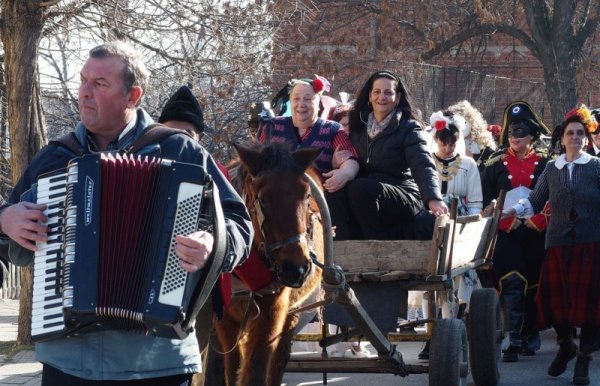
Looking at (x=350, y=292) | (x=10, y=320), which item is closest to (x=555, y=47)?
(x=10, y=320)

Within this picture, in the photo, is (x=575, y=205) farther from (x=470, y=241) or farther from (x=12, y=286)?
(x=12, y=286)

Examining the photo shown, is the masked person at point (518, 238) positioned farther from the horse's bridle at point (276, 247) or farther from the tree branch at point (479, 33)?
the tree branch at point (479, 33)

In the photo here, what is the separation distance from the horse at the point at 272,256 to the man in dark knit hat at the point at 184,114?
1.29 feet

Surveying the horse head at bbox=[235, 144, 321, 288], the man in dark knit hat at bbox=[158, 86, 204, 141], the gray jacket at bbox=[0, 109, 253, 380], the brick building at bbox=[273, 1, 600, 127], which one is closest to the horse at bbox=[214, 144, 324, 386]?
the horse head at bbox=[235, 144, 321, 288]

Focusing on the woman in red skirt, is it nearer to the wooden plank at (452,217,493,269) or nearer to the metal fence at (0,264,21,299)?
the wooden plank at (452,217,493,269)

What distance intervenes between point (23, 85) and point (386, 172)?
448 cm

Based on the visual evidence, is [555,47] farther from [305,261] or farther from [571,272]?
[305,261]

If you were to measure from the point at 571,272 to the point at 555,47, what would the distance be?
11655mm

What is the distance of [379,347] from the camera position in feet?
23.3

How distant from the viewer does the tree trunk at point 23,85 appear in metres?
10.9

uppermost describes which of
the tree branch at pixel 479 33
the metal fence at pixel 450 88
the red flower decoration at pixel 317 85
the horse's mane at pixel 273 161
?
the tree branch at pixel 479 33

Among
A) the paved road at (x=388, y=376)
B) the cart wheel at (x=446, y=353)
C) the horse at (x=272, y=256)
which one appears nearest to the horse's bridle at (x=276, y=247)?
the horse at (x=272, y=256)

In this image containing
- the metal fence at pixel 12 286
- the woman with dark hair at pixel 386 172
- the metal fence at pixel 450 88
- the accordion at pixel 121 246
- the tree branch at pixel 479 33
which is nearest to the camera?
the accordion at pixel 121 246

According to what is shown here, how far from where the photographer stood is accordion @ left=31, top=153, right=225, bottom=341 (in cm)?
386
